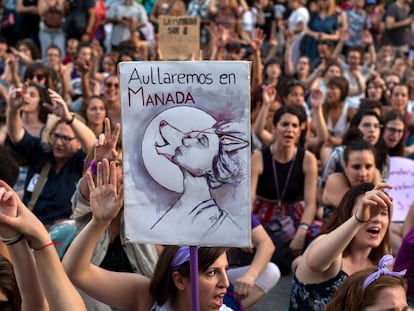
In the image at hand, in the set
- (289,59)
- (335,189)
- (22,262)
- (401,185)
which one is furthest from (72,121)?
(289,59)

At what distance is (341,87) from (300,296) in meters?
5.60

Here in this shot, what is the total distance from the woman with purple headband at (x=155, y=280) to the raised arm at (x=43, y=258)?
1.37ft

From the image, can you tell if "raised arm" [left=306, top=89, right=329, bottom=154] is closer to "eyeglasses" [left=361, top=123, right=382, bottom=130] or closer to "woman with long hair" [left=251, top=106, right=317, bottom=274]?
"eyeglasses" [left=361, top=123, right=382, bottom=130]

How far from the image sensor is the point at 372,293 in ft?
10.1

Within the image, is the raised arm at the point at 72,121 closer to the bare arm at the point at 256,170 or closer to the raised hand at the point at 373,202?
the bare arm at the point at 256,170

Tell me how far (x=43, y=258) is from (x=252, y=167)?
4.00 meters

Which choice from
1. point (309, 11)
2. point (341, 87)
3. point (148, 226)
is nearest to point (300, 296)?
point (148, 226)

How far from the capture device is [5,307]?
2746 millimetres

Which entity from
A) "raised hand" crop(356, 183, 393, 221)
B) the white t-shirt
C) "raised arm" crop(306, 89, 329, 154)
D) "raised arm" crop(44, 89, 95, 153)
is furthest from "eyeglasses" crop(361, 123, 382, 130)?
the white t-shirt

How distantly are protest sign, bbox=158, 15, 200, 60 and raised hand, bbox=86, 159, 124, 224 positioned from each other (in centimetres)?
503

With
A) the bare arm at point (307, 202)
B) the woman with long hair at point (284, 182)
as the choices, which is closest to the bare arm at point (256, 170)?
the woman with long hair at point (284, 182)

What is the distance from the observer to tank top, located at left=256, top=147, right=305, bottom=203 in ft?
21.7

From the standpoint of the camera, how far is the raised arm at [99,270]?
10.3 ft

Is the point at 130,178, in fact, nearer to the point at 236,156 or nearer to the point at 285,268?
the point at 236,156
